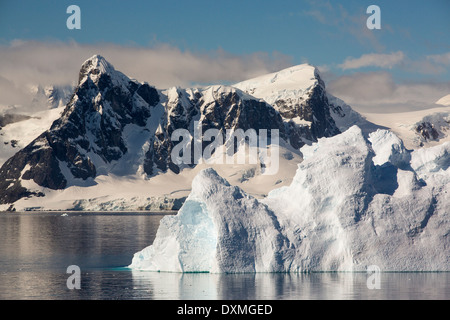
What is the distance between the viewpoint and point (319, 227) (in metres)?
58.7

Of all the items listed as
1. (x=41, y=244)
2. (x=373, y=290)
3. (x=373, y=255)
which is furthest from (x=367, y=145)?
(x=41, y=244)

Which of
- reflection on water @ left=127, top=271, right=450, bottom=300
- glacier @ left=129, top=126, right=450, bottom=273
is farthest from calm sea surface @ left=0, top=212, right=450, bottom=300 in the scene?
glacier @ left=129, top=126, right=450, bottom=273

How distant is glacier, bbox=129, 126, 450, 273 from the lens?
188 feet

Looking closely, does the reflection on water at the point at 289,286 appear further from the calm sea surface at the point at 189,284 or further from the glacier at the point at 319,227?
the glacier at the point at 319,227

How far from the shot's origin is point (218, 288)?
51.8 metres

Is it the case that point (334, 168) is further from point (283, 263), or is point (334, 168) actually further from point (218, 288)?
point (218, 288)

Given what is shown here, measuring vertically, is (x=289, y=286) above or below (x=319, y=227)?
below

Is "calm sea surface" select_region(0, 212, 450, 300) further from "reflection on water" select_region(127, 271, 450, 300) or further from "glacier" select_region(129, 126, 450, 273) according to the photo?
"glacier" select_region(129, 126, 450, 273)

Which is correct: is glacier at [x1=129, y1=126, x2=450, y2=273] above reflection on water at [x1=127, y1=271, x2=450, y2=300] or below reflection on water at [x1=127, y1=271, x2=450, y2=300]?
above

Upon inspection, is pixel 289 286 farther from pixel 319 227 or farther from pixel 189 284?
pixel 319 227

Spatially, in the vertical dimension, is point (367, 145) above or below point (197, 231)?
above

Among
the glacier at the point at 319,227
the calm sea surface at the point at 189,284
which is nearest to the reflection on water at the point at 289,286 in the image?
the calm sea surface at the point at 189,284

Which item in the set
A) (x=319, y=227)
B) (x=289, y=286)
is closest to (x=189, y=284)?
(x=289, y=286)
